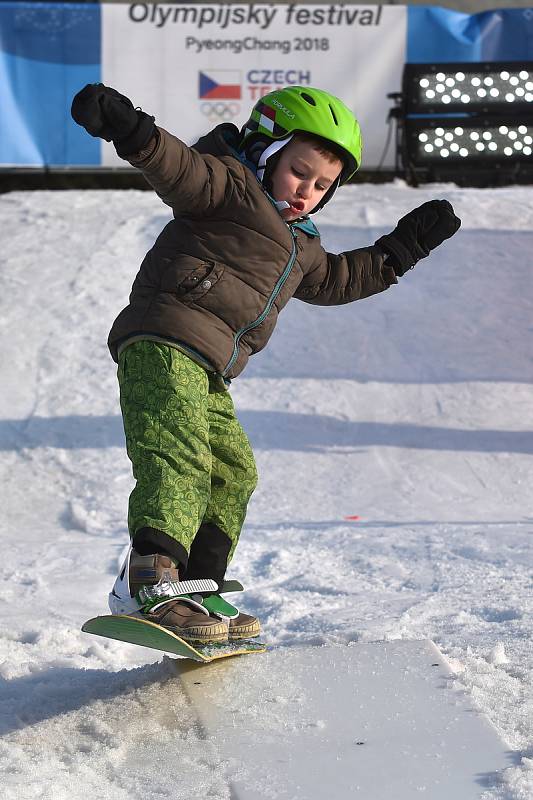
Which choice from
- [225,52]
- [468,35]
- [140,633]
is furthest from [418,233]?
[468,35]

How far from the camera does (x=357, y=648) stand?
306 cm

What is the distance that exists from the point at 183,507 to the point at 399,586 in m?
1.75

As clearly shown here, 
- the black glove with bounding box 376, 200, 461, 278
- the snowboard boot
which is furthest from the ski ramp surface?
the black glove with bounding box 376, 200, 461, 278

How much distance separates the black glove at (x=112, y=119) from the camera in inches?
99.3

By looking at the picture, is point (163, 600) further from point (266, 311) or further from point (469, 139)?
point (469, 139)

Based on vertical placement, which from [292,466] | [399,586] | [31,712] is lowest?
[292,466]

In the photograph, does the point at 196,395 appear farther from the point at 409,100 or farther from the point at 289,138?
the point at 409,100

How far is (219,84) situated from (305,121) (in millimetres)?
9086

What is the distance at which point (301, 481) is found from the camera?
19.7 ft

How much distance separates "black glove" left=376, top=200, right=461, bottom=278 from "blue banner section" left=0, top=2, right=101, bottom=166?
850 cm

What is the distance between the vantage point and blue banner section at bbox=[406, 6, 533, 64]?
11727mm

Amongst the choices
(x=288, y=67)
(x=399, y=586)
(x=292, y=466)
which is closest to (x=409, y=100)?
(x=288, y=67)

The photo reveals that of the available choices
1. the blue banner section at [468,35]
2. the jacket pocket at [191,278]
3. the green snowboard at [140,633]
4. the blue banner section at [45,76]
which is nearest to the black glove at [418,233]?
the jacket pocket at [191,278]

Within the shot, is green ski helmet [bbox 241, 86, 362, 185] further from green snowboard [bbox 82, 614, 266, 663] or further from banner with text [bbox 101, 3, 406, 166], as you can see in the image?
banner with text [bbox 101, 3, 406, 166]
